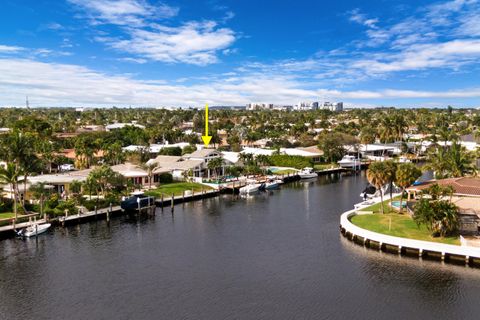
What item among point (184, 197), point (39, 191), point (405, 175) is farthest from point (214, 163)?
point (405, 175)

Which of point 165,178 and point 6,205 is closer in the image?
point 6,205

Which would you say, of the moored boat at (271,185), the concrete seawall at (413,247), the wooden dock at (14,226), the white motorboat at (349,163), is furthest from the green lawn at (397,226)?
the white motorboat at (349,163)

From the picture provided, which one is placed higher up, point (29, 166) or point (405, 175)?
point (29, 166)

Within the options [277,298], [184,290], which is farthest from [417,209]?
[184,290]

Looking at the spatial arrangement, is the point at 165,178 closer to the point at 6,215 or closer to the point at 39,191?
the point at 39,191

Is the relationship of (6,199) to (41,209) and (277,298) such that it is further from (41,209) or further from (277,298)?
(277,298)

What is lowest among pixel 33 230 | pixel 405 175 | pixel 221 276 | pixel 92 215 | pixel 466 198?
pixel 221 276

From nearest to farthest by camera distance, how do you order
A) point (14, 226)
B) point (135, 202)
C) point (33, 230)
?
point (33, 230) → point (14, 226) → point (135, 202)
